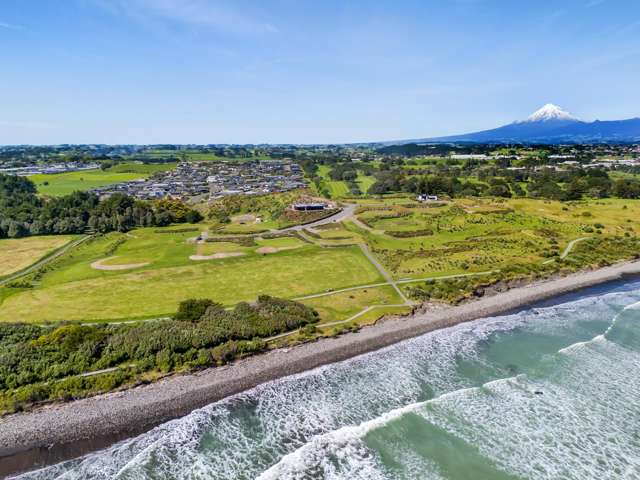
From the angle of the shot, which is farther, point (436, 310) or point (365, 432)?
point (436, 310)

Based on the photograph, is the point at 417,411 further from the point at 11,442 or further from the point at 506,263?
the point at 506,263

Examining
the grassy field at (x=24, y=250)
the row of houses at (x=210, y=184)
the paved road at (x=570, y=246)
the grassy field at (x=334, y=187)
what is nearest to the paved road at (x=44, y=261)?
the grassy field at (x=24, y=250)

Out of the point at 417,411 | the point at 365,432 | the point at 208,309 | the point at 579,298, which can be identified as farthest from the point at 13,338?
the point at 579,298

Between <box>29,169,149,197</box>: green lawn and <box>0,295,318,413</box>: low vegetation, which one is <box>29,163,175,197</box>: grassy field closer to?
<box>29,169,149,197</box>: green lawn

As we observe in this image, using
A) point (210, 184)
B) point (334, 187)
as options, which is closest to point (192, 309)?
point (334, 187)

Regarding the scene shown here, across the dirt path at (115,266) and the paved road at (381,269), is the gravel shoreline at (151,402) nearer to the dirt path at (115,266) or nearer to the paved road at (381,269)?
the paved road at (381,269)
